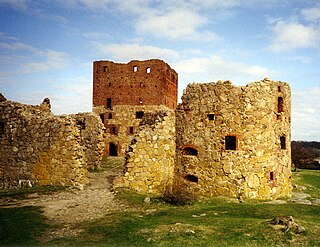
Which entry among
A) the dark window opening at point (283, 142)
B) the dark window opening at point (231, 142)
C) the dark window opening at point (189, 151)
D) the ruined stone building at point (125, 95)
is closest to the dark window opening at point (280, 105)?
the dark window opening at point (283, 142)

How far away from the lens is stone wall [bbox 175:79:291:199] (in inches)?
535

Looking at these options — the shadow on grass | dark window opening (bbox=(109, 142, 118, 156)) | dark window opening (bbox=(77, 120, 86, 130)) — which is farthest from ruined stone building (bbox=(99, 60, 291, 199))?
dark window opening (bbox=(109, 142, 118, 156))

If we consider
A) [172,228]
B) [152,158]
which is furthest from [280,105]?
[172,228]

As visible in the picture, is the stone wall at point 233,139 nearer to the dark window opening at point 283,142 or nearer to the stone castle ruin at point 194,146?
the stone castle ruin at point 194,146

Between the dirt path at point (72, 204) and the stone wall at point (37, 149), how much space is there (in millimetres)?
1140

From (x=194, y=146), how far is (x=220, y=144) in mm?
1129

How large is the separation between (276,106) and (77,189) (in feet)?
29.6

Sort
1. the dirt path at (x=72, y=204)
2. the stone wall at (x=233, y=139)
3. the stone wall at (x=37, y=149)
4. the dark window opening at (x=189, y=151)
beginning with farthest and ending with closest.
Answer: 1. the dark window opening at (x=189, y=151)
2. the stone wall at (x=37, y=149)
3. the stone wall at (x=233, y=139)
4. the dirt path at (x=72, y=204)

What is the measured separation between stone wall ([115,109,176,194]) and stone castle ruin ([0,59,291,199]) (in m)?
0.04

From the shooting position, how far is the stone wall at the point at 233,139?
13.6m

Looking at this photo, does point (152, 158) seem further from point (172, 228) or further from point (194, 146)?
point (172, 228)

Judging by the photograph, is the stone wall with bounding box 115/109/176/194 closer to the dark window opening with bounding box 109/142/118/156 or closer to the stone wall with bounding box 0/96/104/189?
the stone wall with bounding box 0/96/104/189

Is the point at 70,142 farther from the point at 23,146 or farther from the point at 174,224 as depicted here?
the point at 174,224

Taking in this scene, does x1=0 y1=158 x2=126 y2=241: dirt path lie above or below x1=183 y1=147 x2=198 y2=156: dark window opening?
below
